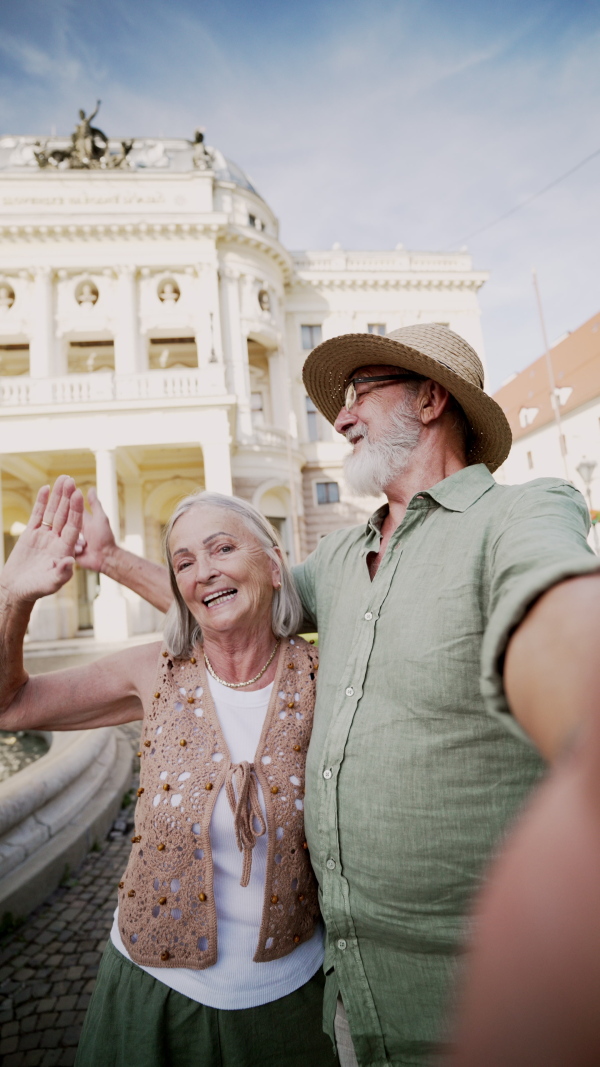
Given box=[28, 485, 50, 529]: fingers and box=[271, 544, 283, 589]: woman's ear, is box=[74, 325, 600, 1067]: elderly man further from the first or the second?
box=[28, 485, 50, 529]: fingers

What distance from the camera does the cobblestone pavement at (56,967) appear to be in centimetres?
247

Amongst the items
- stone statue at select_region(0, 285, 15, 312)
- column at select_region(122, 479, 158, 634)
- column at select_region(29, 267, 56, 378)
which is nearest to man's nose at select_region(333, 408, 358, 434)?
column at select_region(122, 479, 158, 634)

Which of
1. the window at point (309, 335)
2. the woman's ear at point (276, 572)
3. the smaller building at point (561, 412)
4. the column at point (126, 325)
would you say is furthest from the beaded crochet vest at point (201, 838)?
the smaller building at point (561, 412)

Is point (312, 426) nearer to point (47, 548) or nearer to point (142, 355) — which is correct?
point (142, 355)

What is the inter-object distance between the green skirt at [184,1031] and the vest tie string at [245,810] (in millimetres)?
354

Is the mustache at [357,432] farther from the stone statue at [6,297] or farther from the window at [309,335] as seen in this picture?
the window at [309,335]

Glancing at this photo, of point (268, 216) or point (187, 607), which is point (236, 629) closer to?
point (187, 607)

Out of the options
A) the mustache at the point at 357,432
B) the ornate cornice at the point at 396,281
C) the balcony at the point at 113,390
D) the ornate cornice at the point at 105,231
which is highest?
the ornate cornice at the point at 396,281

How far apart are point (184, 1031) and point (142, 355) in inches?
869

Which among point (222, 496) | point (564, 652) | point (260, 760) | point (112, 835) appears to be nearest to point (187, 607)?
point (222, 496)

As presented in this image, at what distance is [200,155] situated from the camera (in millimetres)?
25031

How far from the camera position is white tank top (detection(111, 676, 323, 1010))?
1547 millimetres

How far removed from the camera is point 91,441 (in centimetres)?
1698

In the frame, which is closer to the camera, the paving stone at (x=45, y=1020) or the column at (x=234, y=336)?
the paving stone at (x=45, y=1020)
